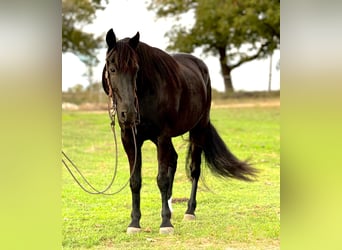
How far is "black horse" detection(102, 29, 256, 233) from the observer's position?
3.75 meters

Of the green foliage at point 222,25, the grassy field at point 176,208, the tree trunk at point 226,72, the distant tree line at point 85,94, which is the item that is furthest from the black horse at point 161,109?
the green foliage at point 222,25

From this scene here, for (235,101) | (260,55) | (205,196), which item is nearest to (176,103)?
(205,196)

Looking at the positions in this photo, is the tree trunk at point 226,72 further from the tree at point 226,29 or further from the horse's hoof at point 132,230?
the horse's hoof at point 132,230

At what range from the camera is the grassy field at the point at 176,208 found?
4133 millimetres

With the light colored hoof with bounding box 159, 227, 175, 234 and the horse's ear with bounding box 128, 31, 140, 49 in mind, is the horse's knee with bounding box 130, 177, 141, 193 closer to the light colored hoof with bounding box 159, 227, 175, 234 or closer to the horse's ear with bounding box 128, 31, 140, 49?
the light colored hoof with bounding box 159, 227, 175, 234

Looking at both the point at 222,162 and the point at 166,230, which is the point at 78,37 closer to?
the point at 222,162

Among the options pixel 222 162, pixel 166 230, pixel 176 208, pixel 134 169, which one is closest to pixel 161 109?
pixel 134 169

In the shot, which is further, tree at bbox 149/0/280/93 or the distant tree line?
tree at bbox 149/0/280/93

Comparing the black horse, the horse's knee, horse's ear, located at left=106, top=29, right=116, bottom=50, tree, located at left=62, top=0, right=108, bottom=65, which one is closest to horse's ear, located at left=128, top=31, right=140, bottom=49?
the black horse

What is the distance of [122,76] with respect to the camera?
3.70 metres

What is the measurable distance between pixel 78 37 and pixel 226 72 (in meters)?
5.25

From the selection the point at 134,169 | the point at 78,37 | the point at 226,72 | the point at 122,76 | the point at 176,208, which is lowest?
the point at 176,208
